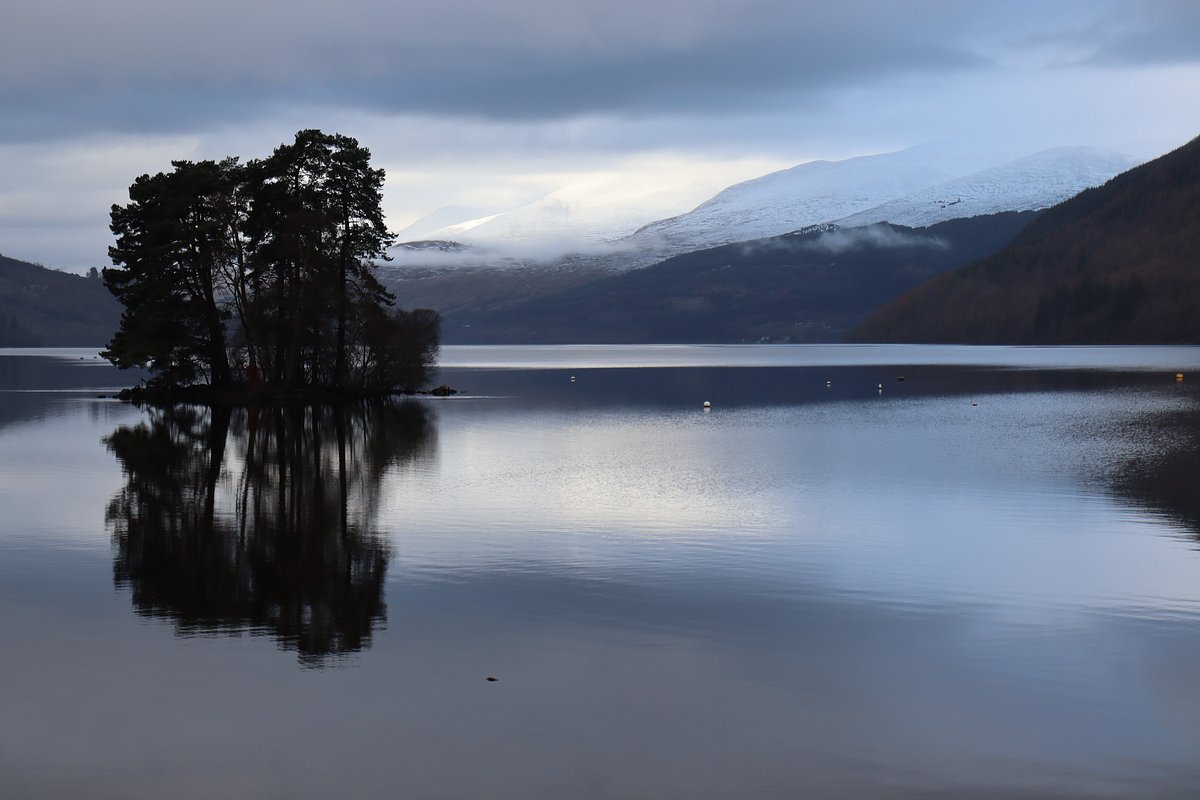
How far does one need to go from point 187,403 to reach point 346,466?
43.9 metres

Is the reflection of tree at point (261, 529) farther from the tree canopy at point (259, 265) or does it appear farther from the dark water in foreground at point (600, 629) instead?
the tree canopy at point (259, 265)

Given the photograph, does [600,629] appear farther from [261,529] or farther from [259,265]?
[259,265]

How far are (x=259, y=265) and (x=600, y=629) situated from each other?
65.6 meters

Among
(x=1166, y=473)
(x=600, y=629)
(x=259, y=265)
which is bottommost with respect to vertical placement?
(x=600, y=629)

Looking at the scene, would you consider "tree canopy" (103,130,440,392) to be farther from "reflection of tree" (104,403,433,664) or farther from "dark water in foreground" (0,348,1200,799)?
"dark water in foreground" (0,348,1200,799)

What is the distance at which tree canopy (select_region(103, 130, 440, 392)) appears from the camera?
257 ft

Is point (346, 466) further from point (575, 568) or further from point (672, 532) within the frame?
point (575, 568)

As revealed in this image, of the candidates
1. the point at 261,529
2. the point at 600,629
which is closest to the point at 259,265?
the point at 261,529

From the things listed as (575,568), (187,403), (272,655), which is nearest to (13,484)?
(575,568)

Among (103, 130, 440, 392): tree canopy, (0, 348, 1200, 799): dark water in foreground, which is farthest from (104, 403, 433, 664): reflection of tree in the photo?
(103, 130, 440, 392): tree canopy

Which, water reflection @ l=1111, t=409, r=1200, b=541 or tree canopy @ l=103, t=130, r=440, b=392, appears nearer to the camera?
water reflection @ l=1111, t=409, r=1200, b=541

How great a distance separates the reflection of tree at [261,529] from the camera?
20094 millimetres

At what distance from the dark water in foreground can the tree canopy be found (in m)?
36.4

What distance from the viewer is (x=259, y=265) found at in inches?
3159
